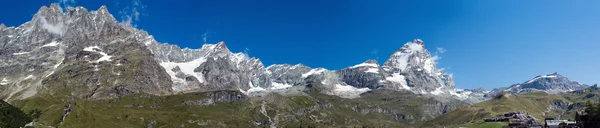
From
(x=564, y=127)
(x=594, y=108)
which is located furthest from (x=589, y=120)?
(x=564, y=127)

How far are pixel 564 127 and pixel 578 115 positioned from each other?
27.6 feet

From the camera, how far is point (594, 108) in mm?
179125

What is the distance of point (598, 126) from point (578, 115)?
3088 cm

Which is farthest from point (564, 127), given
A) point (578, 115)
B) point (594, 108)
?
point (594, 108)

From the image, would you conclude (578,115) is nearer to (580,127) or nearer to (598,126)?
(580,127)

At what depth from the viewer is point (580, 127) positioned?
18838 centimetres

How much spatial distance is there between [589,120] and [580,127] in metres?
10.8

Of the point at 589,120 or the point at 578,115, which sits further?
the point at 578,115

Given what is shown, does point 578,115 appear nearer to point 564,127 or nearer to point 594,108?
point 564,127

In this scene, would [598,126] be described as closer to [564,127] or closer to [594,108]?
[594,108]

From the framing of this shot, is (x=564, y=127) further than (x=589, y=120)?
Yes

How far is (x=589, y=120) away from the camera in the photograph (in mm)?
178625

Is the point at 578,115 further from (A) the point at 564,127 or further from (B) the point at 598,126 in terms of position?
(B) the point at 598,126

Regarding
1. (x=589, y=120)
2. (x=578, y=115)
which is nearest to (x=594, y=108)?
(x=589, y=120)
